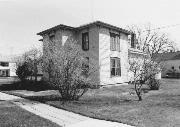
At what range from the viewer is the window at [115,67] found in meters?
21.3

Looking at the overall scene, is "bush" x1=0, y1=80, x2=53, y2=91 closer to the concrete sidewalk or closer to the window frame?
the window frame

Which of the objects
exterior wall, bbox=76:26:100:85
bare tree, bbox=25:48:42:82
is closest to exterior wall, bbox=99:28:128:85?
exterior wall, bbox=76:26:100:85

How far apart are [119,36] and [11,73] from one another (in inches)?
1981

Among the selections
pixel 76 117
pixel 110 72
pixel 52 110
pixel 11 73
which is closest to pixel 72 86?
pixel 52 110

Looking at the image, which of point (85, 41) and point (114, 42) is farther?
point (114, 42)

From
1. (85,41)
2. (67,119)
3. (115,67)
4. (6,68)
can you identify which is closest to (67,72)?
(67,119)

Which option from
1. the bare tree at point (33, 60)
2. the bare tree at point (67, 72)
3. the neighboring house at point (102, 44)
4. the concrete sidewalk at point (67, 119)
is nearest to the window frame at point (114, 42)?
the neighboring house at point (102, 44)

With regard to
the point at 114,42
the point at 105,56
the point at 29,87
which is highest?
the point at 114,42

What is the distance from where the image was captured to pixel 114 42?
2153cm

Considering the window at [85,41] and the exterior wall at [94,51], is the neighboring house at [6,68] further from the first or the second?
the exterior wall at [94,51]

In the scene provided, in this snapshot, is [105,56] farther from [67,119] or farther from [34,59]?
[67,119]

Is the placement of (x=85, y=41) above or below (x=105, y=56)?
above

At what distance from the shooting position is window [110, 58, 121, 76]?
21266 mm

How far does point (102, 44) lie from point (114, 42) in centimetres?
247
